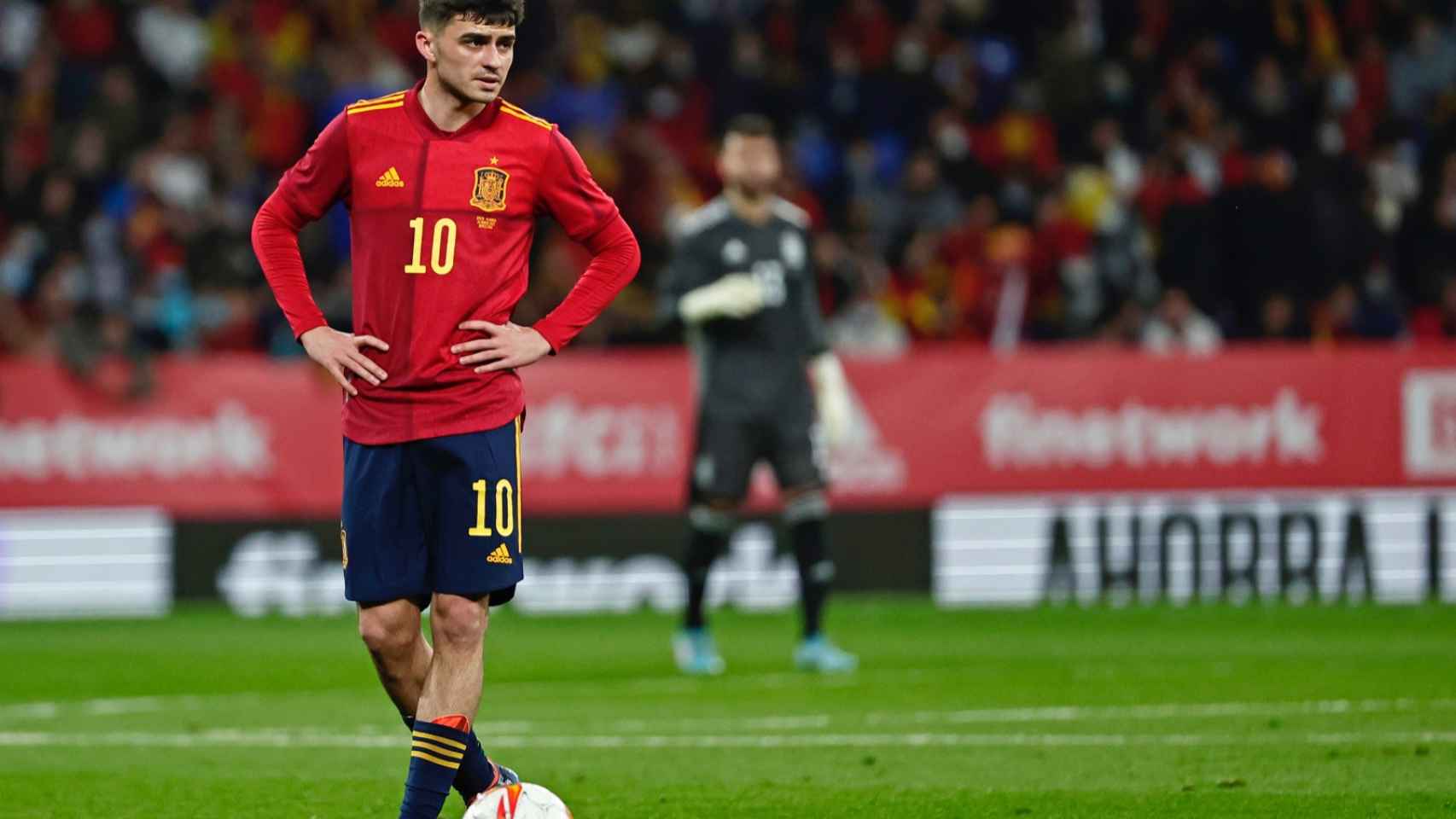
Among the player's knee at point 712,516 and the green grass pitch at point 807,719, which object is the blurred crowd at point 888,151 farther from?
the player's knee at point 712,516

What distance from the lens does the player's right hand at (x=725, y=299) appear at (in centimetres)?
1170

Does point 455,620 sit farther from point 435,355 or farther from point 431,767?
point 435,355

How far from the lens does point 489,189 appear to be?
6.04 meters

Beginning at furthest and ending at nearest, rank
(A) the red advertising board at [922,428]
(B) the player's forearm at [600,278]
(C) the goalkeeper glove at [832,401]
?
(A) the red advertising board at [922,428] → (C) the goalkeeper glove at [832,401] → (B) the player's forearm at [600,278]

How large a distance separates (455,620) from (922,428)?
32.9 feet

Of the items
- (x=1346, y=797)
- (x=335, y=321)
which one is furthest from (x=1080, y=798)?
(x=335, y=321)

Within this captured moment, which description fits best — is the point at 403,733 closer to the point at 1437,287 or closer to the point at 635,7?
the point at 1437,287

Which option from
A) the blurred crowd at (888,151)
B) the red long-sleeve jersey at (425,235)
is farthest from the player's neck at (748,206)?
the red long-sleeve jersey at (425,235)

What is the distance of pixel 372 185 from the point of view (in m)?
6.02

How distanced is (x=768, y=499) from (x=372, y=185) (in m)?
9.58

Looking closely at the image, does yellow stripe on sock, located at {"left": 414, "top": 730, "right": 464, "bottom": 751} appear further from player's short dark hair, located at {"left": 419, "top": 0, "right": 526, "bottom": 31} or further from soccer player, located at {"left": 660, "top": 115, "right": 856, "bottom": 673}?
soccer player, located at {"left": 660, "top": 115, "right": 856, "bottom": 673}

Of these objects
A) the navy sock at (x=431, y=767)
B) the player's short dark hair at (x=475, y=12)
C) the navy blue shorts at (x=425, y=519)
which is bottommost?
the navy sock at (x=431, y=767)

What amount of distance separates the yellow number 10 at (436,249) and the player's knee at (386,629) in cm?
85

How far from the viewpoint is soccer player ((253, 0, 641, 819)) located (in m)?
5.93
